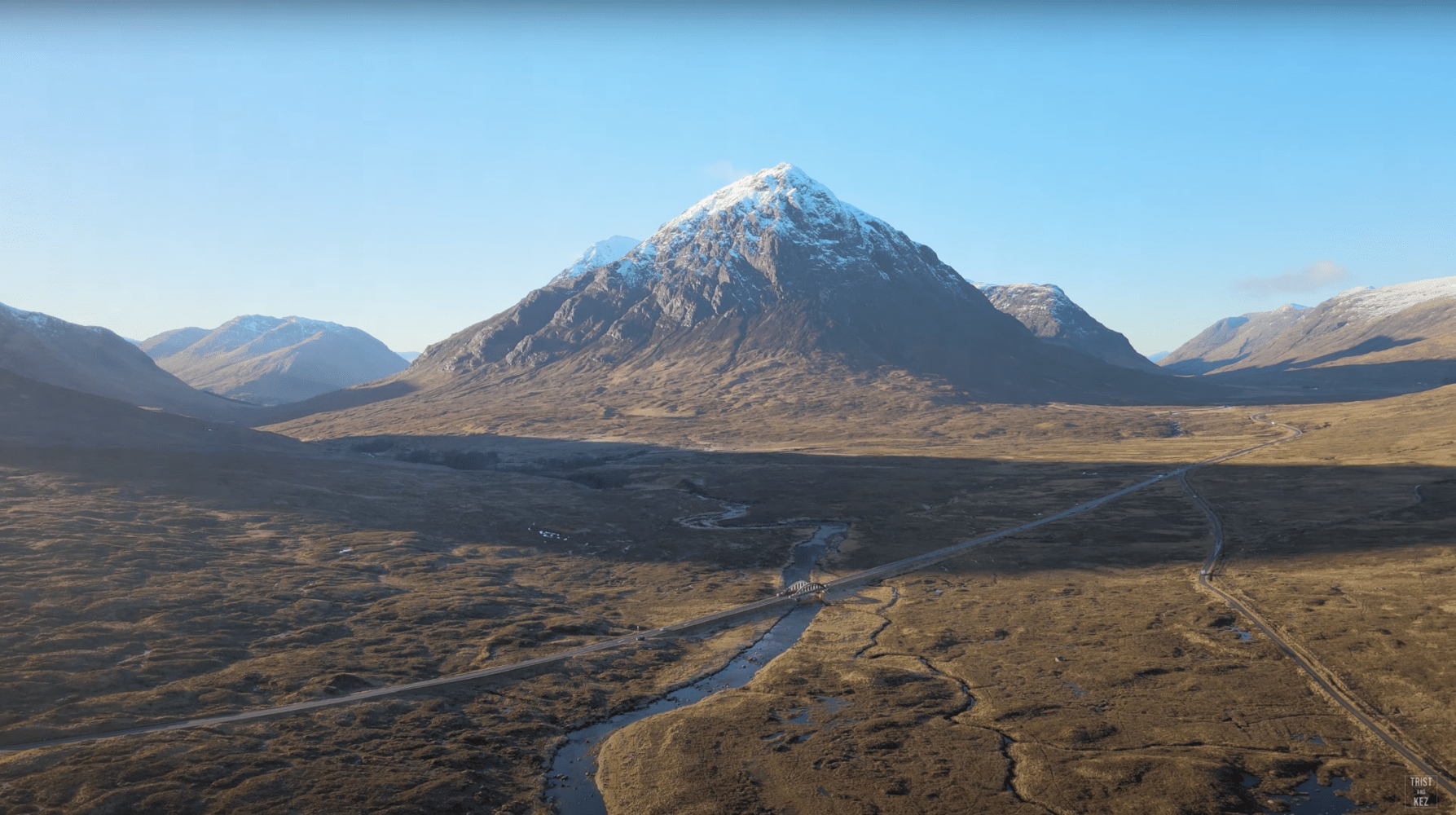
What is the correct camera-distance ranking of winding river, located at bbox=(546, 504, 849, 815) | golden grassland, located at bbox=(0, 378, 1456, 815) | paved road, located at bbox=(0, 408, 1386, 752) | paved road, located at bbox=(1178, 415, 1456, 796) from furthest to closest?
paved road, located at bbox=(0, 408, 1386, 752), winding river, located at bbox=(546, 504, 849, 815), golden grassland, located at bbox=(0, 378, 1456, 815), paved road, located at bbox=(1178, 415, 1456, 796)

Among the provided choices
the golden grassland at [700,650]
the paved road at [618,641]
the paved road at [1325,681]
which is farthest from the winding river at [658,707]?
the paved road at [1325,681]

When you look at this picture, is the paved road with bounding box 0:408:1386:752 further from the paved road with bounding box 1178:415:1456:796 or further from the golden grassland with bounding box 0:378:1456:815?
the paved road with bounding box 1178:415:1456:796

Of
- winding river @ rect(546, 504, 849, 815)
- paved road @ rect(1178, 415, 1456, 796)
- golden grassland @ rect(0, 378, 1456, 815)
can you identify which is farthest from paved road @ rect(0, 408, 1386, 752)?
paved road @ rect(1178, 415, 1456, 796)

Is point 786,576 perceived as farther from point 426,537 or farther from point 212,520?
point 212,520

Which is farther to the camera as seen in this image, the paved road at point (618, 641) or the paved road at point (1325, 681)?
the paved road at point (618, 641)

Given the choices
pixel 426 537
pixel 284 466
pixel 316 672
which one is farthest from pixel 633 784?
pixel 284 466

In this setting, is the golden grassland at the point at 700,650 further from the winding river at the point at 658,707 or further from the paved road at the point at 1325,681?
the winding river at the point at 658,707
